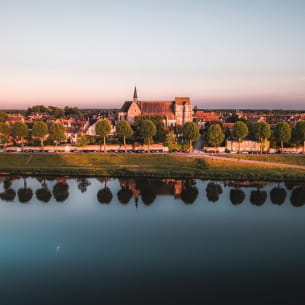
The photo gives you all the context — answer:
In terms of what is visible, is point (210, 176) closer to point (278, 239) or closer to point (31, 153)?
point (278, 239)

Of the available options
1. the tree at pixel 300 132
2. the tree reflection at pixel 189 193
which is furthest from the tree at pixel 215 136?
the tree reflection at pixel 189 193

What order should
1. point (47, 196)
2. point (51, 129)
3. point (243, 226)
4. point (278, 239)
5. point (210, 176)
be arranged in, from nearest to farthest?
point (278, 239) < point (243, 226) < point (47, 196) < point (210, 176) < point (51, 129)

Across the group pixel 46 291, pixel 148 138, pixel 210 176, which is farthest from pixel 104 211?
pixel 148 138

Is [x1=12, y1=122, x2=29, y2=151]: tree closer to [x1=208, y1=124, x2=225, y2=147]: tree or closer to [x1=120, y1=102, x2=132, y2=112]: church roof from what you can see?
[x1=120, y1=102, x2=132, y2=112]: church roof

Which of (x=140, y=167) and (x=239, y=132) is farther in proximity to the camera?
(x=239, y=132)

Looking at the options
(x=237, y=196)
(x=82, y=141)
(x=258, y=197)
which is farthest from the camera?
(x=82, y=141)

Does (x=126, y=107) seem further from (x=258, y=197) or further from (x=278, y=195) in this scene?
(x=278, y=195)

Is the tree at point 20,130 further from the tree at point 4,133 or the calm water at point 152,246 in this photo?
the calm water at point 152,246

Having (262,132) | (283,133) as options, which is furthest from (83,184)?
(283,133)
